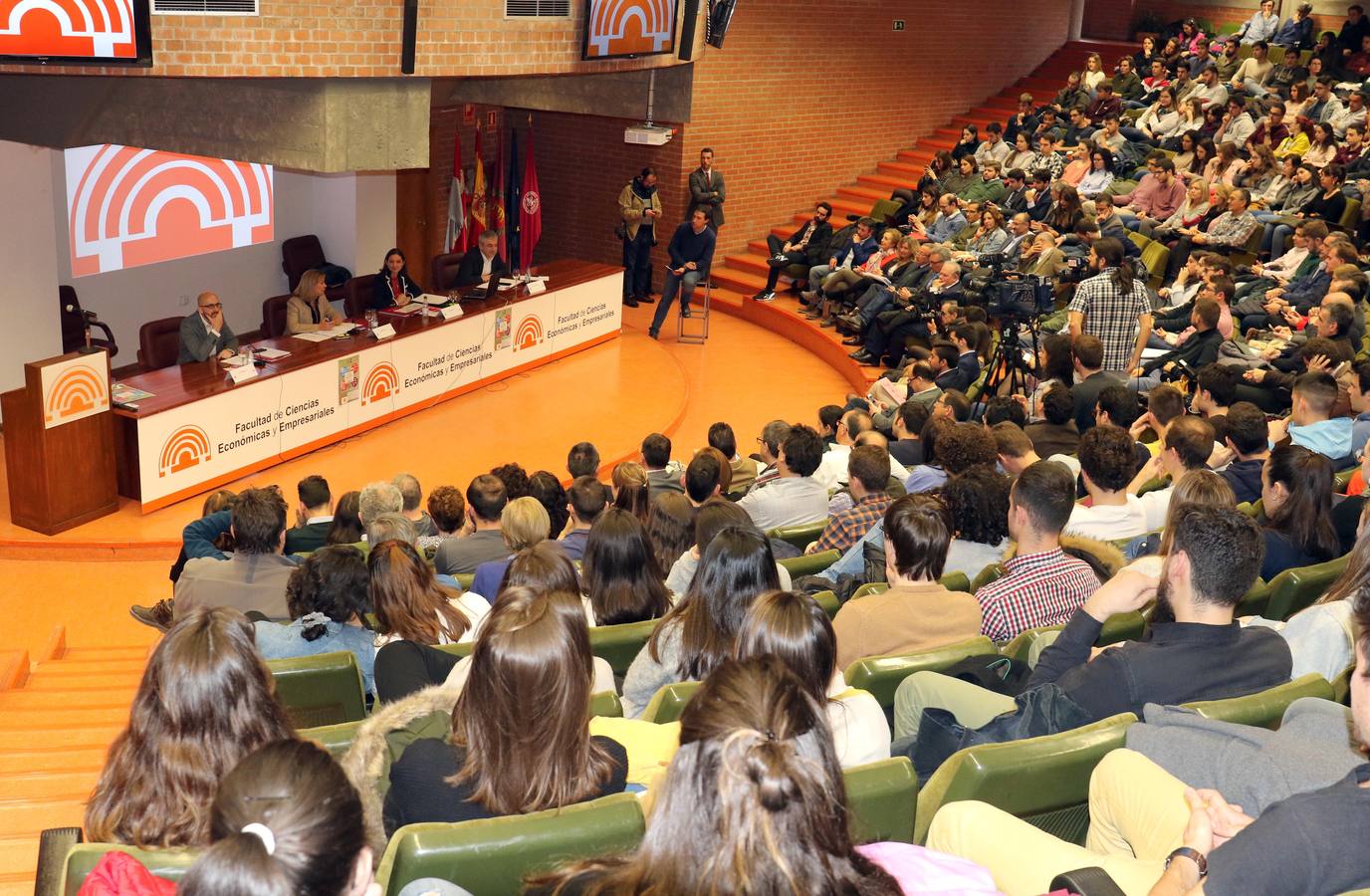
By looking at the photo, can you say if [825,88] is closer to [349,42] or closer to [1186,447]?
[349,42]

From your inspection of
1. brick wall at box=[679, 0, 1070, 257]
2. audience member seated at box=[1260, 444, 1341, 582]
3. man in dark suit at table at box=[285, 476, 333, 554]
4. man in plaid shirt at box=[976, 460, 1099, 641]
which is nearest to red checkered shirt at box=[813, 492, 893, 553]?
man in plaid shirt at box=[976, 460, 1099, 641]

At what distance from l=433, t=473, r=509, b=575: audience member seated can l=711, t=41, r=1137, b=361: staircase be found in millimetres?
6682

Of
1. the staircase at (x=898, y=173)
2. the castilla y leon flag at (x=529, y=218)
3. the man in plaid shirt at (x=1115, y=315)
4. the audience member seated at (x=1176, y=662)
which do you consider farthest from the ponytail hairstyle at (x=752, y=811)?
the castilla y leon flag at (x=529, y=218)

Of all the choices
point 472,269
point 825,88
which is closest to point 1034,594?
point 472,269

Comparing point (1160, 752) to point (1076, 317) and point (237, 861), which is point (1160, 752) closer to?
point (237, 861)

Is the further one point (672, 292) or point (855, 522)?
point (672, 292)

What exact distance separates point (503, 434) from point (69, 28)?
390 cm

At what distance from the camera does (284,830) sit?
169 cm

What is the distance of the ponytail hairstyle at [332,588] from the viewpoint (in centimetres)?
390

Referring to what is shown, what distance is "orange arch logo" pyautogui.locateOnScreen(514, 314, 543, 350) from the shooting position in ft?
34.1

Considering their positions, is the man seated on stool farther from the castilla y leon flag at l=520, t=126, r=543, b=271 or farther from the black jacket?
the black jacket

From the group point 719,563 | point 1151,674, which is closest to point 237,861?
point 719,563

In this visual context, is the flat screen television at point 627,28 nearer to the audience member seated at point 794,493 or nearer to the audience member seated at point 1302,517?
the audience member seated at point 794,493

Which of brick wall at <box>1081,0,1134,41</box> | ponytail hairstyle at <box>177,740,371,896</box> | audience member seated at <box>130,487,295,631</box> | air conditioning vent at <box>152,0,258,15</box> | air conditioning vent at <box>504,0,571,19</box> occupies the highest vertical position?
brick wall at <box>1081,0,1134,41</box>
